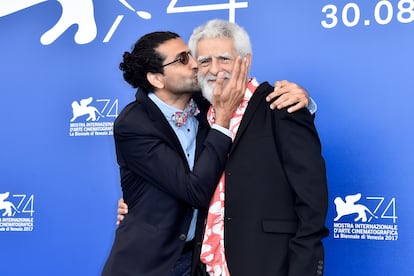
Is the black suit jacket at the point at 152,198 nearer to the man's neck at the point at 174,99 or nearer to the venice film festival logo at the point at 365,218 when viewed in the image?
the man's neck at the point at 174,99

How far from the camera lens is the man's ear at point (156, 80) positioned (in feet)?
6.12

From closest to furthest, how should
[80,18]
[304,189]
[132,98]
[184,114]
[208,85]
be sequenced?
[304,189]
[208,85]
[184,114]
[132,98]
[80,18]

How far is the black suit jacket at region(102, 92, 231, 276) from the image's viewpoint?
1.66 m

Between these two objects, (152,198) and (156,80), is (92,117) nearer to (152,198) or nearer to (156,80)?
(156,80)

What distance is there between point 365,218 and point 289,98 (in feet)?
3.03

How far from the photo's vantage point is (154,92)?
1.88 metres

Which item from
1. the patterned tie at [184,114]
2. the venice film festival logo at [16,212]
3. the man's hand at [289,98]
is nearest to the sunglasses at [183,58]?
the patterned tie at [184,114]

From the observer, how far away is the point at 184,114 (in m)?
1.80

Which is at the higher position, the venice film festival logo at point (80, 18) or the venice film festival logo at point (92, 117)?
the venice film festival logo at point (80, 18)

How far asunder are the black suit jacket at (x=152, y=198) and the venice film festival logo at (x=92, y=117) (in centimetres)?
97

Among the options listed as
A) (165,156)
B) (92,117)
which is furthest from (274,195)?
(92,117)

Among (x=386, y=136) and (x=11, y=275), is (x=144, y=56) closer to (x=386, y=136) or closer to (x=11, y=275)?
(x=386, y=136)

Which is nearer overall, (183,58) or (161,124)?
(161,124)

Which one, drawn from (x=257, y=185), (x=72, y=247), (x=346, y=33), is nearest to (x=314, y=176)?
(x=257, y=185)
